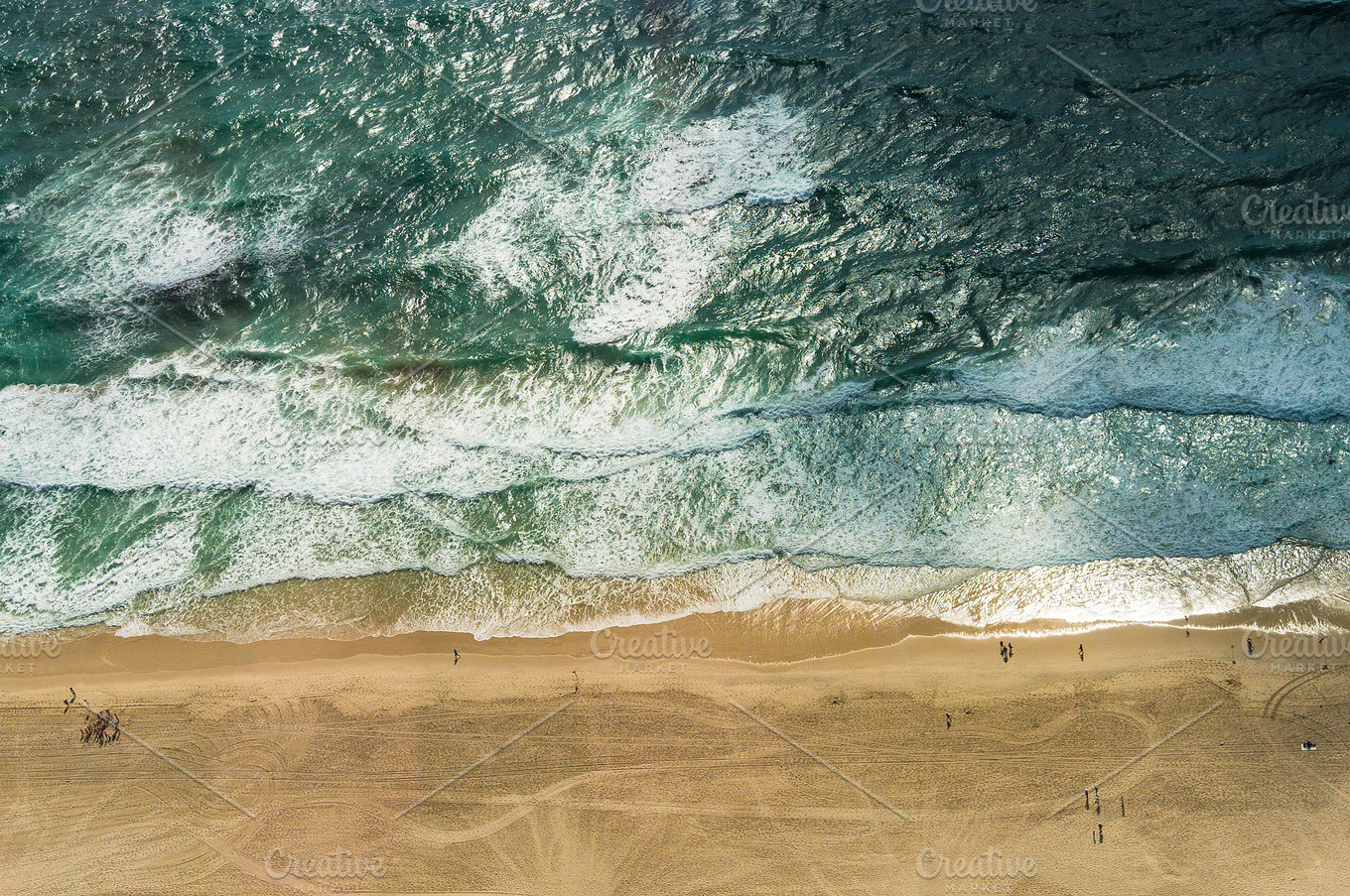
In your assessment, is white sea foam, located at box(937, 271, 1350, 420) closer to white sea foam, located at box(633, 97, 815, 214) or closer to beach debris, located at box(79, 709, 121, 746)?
white sea foam, located at box(633, 97, 815, 214)

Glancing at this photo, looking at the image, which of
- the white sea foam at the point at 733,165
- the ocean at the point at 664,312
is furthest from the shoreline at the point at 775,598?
the white sea foam at the point at 733,165

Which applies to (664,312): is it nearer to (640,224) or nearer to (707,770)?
(640,224)

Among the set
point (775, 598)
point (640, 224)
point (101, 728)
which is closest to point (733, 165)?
point (640, 224)

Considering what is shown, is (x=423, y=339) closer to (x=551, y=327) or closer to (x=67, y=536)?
(x=551, y=327)

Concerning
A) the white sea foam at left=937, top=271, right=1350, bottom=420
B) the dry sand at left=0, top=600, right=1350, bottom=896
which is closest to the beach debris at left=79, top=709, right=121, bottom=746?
the dry sand at left=0, top=600, right=1350, bottom=896

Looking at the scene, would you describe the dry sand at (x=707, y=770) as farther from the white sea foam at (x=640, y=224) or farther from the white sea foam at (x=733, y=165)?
the white sea foam at (x=733, y=165)
